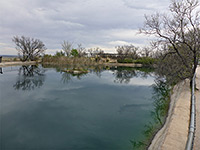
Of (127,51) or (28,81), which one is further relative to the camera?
(127,51)

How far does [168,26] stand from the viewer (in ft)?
27.1

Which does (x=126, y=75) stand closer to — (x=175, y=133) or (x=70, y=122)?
(x=70, y=122)

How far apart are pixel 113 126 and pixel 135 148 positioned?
4.38ft

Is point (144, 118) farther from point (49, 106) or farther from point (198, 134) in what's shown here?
point (49, 106)

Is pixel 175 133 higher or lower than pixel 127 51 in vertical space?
lower

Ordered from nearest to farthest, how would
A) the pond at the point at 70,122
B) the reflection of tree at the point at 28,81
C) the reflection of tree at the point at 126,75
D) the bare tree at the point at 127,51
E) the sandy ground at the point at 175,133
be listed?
the sandy ground at the point at 175,133 → the pond at the point at 70,122 → the reflection of tree at the point at 28,81 → the reflection of tree at the point at 126,75 → the bare tree at the point at 127,51

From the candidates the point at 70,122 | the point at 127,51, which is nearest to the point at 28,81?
the point at 70,122

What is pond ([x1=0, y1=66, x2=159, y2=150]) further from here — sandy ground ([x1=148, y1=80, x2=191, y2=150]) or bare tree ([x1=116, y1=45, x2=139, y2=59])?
bare tree ([x1=116, y1=45, x2=139, y2=59])

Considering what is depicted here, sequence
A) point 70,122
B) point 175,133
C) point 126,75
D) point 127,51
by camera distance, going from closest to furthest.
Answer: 1. point 175,133
2. point 70,122
3. point 126,75
4. point 127,51

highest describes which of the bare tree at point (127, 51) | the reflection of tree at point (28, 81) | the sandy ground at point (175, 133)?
the bare tree at point (127, 51)

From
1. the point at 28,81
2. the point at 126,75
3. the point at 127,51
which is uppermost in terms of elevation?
the point at 127,51

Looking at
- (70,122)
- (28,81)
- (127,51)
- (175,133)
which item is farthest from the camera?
(127,51)

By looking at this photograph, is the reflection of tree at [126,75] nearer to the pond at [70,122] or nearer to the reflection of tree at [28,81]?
the pond at [70,122]

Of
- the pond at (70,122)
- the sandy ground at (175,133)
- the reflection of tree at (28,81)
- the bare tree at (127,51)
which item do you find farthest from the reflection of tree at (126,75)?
the bare tree at (127,51)
